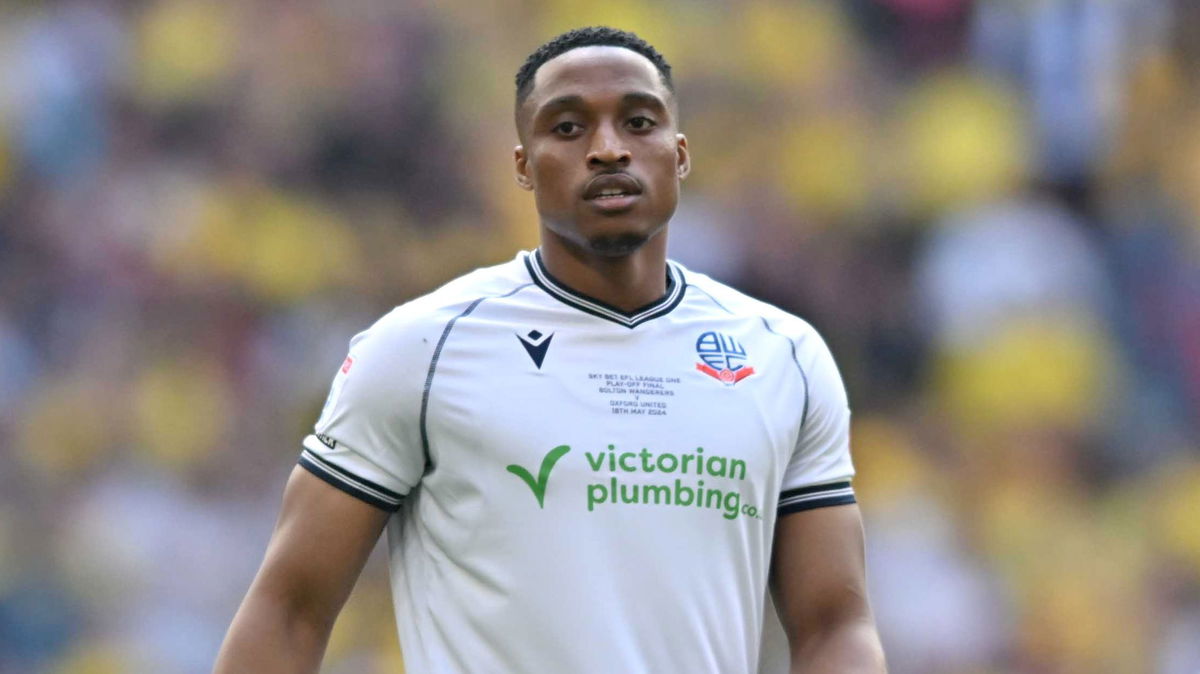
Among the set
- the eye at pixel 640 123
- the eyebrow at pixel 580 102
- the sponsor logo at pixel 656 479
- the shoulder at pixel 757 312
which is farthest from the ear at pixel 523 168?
the sponsor logo at pixel 656 479

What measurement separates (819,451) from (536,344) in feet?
1.89

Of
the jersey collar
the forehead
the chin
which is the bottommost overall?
the jersey collar

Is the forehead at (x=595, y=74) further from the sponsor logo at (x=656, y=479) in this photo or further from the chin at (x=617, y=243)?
the sponsor logo at (x=656, y=479)

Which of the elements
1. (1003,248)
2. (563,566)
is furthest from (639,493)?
(1003,248)

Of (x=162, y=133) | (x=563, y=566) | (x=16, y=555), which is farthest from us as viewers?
(x=162, y=133)

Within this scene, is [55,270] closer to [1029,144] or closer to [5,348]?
[5,348]

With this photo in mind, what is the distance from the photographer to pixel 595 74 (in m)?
3.04

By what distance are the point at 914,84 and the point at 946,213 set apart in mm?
675

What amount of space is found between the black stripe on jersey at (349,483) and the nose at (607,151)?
2.25ft

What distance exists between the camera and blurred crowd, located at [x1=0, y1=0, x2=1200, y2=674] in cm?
675

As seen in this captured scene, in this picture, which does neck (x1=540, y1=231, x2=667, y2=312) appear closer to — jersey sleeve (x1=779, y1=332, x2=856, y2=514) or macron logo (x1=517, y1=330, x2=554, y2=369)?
macron logo (x1=517, y1=330, x2=554, y2=369)

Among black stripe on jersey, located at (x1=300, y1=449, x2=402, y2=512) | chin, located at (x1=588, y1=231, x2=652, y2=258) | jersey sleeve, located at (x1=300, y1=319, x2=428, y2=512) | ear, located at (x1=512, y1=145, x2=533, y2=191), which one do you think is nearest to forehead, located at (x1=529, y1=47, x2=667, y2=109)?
ear, located at (x1=512, y1=145, x2=533, y2=191)

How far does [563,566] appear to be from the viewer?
2811 millimetres

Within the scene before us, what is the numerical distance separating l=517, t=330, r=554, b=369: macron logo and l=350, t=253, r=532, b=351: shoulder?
120mm
